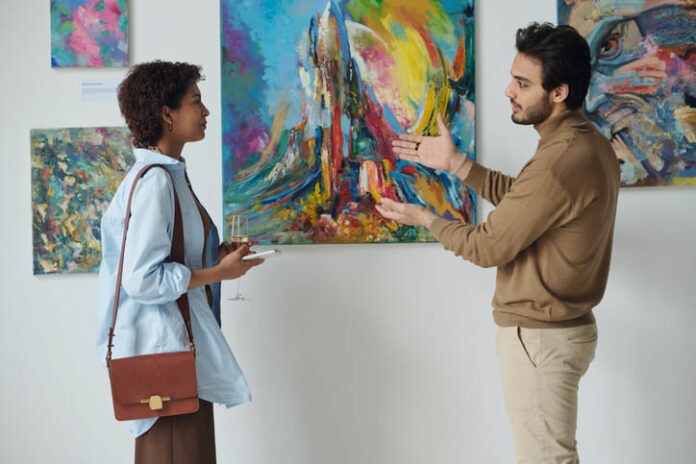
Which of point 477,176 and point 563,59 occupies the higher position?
point 563,59

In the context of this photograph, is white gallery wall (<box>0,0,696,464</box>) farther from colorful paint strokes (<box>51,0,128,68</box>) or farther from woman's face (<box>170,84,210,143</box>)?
woman's face (<box>170,84,210,143</box>)

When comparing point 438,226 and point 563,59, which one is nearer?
point 563,59

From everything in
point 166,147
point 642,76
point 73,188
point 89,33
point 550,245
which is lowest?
point 550,245

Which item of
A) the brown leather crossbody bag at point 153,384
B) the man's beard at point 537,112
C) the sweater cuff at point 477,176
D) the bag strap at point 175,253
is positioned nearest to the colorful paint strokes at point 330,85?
the sweater cuff at point 477,176

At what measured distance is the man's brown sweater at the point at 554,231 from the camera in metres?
1.44

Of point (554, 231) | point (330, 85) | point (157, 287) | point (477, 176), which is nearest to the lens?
point (157, 287)

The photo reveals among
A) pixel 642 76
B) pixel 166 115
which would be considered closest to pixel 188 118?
pixel 166 115

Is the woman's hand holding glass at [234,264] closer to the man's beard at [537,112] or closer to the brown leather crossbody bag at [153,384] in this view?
the brown leather crossbody bag at [153,384]

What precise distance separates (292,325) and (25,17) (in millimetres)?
1668

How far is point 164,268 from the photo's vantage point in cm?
141

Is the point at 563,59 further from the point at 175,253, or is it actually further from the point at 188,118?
the point at 175,253

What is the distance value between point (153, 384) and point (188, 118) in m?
0.77

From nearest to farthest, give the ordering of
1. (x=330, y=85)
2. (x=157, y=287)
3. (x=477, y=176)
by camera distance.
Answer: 1. (x=157, y=287)
2. (x=477, y=176)
3. (x=330, y=85)

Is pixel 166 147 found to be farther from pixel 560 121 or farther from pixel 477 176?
pixel 560 121
